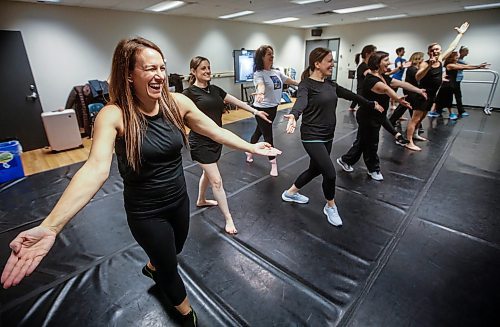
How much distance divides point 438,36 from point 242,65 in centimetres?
610

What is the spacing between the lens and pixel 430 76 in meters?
4.11

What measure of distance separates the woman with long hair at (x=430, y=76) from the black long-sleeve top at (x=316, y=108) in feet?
8.20

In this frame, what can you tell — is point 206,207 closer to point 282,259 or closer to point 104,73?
point 282,259

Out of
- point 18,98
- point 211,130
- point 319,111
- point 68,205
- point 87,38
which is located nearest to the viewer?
point 68,205

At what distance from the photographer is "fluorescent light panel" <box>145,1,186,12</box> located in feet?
17.7

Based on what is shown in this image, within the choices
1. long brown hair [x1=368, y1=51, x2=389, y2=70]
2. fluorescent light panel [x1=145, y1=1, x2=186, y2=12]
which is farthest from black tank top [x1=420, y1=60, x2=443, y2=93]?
fluorescent light panel [x1=145, y1=1, x2=186, y2=12]

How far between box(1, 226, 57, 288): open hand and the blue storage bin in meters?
3.62

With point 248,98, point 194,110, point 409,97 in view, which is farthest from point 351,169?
point 248,98

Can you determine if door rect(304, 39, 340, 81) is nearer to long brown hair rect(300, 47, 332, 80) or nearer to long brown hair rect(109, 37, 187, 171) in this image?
long brown hair rect(300, 47, 332, 80)

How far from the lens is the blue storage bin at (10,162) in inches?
135

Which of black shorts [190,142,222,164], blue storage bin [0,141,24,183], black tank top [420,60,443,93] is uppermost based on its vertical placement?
black tank top [420,60,443,93]

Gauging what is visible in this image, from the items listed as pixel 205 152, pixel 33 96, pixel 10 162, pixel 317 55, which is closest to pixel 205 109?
pixel 205 152

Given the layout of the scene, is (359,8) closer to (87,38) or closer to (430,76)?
(430,76)

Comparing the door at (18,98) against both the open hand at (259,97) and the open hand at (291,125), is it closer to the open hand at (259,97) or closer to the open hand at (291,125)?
the open hand at (259,97)
